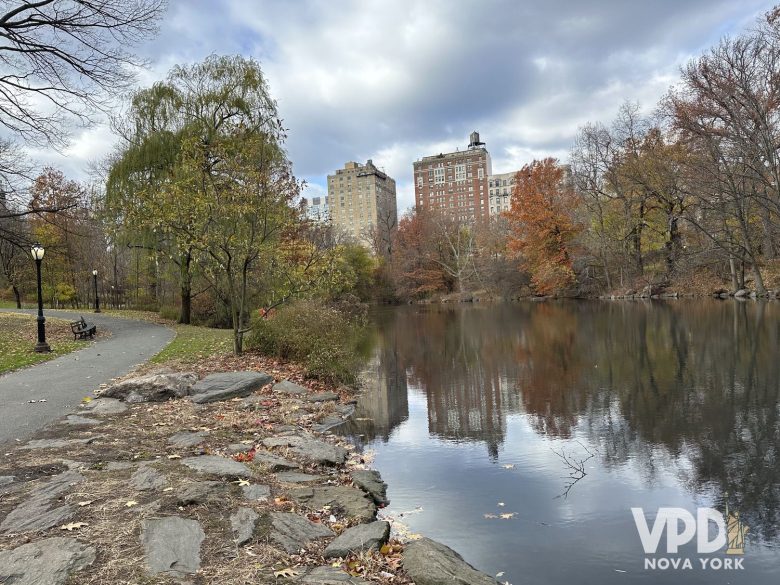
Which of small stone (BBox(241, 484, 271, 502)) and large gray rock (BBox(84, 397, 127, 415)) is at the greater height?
large gray rock (BBox(84, 397, 127, 415))

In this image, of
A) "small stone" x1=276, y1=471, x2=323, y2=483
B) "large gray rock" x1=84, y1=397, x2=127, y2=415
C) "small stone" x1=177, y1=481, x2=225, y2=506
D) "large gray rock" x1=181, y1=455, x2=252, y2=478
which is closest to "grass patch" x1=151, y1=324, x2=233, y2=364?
"large gray rock" x1=84, y1=397, x2=127, y2=415

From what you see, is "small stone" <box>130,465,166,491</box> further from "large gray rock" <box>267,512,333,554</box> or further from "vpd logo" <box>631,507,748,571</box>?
"vpd logo" <box>631,507,748,571</box>

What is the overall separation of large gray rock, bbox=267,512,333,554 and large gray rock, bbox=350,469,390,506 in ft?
4.82

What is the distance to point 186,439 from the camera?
273 inches

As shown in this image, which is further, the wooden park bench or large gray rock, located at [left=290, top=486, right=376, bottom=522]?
the wooden park bench

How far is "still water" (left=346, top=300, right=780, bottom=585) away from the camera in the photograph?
495 cm

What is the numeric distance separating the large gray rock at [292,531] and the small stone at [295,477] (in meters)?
1.12

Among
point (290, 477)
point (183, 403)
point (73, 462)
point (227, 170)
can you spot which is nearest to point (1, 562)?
point (73, 462)

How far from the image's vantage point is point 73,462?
577 cm

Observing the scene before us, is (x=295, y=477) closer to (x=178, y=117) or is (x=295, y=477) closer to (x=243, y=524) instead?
(x=243, y=524)

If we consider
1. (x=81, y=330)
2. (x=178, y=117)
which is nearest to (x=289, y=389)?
(x=81, y=330)

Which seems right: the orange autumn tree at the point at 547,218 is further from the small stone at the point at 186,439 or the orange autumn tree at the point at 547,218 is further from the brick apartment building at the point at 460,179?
the brick apartment building at the point at 460,179

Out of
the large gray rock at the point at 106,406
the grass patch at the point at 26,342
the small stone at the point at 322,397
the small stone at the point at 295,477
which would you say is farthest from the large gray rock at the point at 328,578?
the grass patch at the point at 26,342

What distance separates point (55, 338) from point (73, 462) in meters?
15.4
